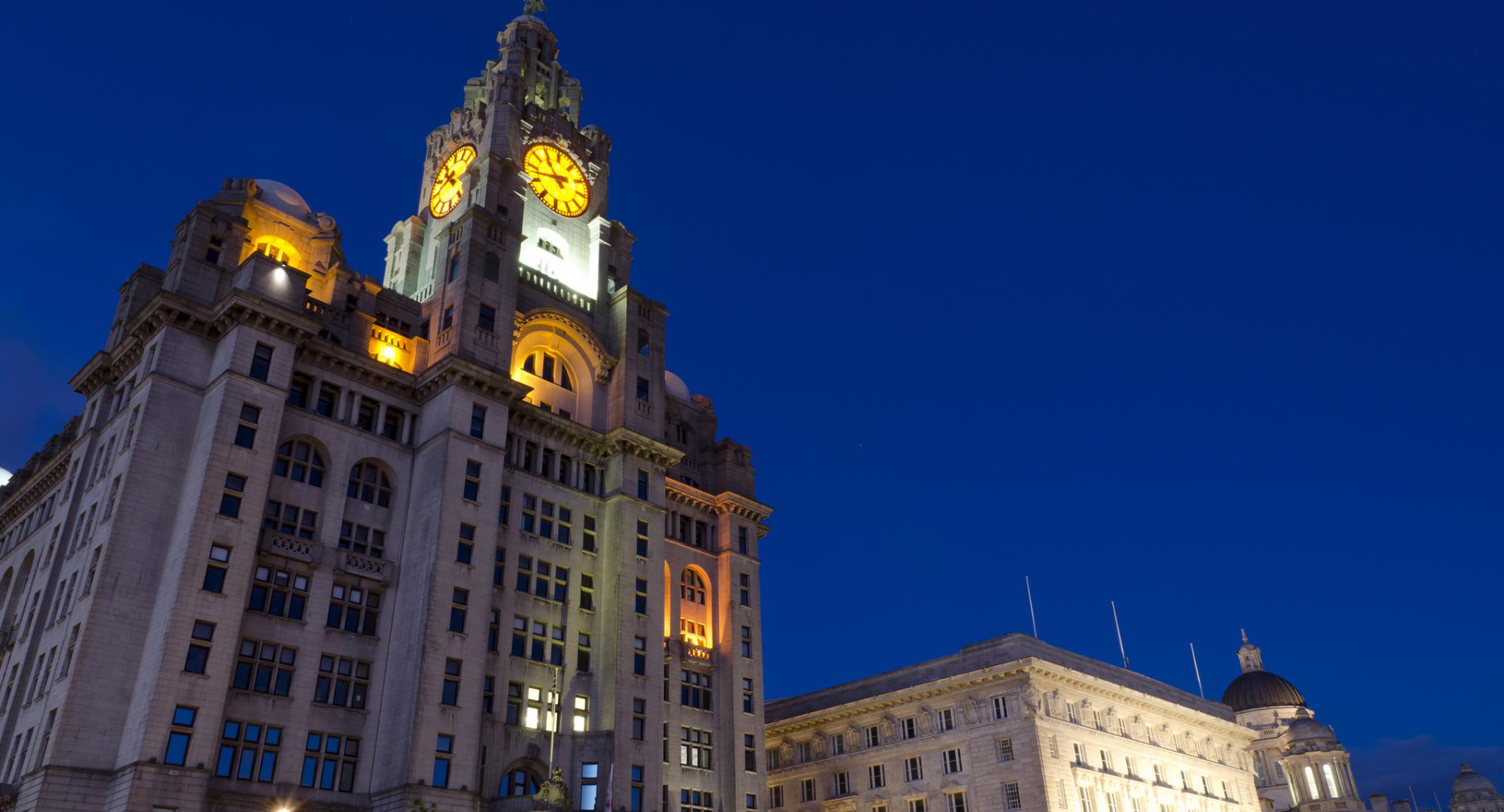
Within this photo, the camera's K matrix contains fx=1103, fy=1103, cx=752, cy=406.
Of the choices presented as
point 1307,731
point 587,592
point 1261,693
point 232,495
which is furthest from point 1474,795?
point 232,495

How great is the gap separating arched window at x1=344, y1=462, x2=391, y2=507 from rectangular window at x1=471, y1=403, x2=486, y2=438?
20.3ft

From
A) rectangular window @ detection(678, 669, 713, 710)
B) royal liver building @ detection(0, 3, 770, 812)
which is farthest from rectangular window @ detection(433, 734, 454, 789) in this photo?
rectangular window @ detection(678, 669, 713, 710)

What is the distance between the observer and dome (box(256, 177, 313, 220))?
252 ft

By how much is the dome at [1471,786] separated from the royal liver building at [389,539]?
130482 mm

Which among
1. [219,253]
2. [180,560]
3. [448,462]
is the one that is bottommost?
[180,560]

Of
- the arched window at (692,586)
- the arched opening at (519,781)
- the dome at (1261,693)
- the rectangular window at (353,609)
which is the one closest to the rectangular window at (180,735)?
the rectangular window at (353,609)

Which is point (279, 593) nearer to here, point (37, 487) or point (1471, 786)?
point (37, 487)

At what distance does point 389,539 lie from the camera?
6881cm

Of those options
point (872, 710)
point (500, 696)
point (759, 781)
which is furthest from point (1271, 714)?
point (500, 696)

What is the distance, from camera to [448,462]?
69.0m

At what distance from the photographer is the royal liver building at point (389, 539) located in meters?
57.4

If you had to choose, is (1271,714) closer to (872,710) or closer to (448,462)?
(872,710)

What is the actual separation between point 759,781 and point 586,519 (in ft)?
76.7

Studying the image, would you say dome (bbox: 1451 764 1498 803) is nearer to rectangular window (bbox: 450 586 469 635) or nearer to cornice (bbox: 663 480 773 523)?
cornice (bbox: 663 480 773 523)
